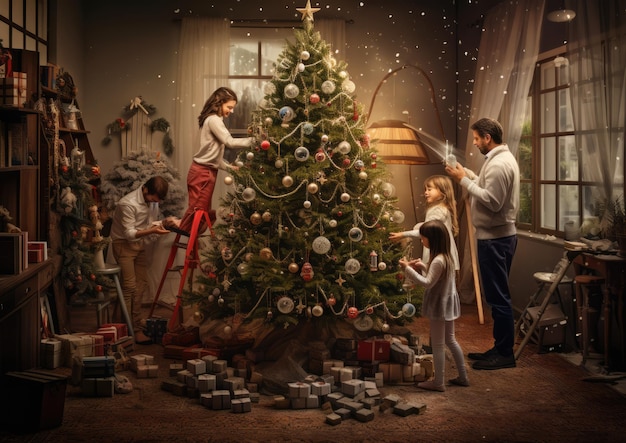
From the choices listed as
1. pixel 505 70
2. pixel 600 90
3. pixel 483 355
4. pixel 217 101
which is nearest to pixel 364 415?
pixel 483 355

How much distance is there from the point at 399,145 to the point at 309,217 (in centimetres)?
219

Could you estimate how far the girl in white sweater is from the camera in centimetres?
421

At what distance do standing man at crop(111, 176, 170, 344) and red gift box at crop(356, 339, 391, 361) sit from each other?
5.78 feet

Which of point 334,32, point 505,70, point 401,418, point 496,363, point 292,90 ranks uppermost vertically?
point 334,32

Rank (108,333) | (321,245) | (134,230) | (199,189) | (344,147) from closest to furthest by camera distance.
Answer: (321,245), (344,147), (108,333), (199,189), (134,230)

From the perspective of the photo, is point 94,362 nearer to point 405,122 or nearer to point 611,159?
point 611,159

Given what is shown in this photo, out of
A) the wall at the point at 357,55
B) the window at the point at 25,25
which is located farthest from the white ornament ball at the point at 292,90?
the wall at the point at 357,55

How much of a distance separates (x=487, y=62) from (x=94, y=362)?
4.21m

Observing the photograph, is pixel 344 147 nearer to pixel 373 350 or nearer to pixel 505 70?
pixel 373 350

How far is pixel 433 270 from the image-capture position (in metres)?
4.20

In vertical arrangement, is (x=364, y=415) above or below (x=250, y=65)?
below

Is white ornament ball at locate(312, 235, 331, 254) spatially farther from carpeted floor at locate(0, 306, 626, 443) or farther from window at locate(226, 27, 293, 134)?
window at locate(226, 27, 293, 134)

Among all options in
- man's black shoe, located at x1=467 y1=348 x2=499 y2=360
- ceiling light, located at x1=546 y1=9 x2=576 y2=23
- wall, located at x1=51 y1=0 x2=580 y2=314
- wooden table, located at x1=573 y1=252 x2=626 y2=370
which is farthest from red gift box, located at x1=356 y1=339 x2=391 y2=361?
wall, located at x1=51 y1=0 x2=580 y2=314

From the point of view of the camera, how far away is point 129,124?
7184 millimetres
